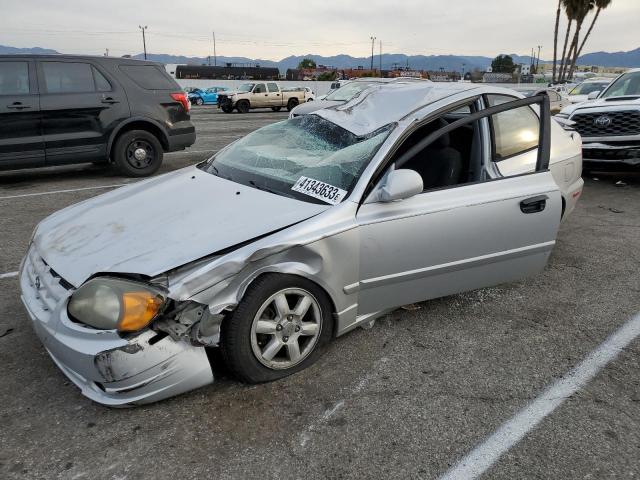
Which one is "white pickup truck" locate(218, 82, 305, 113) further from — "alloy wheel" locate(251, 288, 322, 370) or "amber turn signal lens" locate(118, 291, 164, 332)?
"amber turn signal lens" locate(118, 291, 164, 332)

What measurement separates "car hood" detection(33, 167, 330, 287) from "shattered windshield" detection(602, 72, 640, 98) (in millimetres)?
7230

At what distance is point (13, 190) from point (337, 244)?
20.2 ft

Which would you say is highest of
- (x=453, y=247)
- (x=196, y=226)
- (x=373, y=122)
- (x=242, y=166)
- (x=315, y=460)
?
(x=373, y=122)

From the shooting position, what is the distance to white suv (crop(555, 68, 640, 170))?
22.5ft

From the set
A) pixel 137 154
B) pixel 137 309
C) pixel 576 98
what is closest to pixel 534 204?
pixel 137 309

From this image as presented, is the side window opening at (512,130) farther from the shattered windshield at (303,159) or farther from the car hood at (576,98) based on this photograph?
the car hood at (576,98)

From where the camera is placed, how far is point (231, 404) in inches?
96.5

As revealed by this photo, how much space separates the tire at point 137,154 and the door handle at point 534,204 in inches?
245

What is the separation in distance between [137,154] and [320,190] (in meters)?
5.84

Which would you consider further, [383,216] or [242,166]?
[242,166]

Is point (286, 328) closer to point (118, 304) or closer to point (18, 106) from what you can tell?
point (118, 304)

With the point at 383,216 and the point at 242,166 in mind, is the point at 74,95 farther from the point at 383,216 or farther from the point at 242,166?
the point at 383,216

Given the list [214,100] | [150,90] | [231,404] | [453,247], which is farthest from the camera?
[214,100]

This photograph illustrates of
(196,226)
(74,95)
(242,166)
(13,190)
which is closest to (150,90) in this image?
→ (74,95)
